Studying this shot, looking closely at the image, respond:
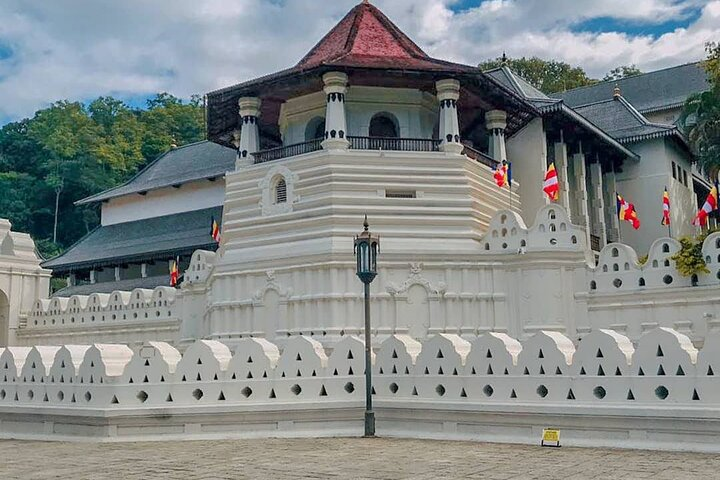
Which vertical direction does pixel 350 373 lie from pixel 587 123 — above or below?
below

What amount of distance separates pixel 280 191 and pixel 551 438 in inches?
559

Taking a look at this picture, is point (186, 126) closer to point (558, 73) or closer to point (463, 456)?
point (558, 73)

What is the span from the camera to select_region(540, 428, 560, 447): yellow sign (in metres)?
10.8

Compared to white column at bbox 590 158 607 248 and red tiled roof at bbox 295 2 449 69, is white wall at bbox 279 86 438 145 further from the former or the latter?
white column at bbox 590 158 607 248

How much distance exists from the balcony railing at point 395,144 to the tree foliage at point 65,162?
44944 mm

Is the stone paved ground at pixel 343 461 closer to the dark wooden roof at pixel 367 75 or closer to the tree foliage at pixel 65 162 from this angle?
the dark wooden roof at pixel 367 75

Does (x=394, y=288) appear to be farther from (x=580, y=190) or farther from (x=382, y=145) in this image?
(x=580, y=190)

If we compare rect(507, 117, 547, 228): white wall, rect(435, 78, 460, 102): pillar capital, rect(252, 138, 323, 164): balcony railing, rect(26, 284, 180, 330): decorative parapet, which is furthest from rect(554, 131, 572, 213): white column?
rect(26, 284, 180, 330): decorative parapet

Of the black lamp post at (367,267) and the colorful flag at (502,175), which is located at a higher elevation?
the colorful flag at (502,175)

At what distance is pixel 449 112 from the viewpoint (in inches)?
910

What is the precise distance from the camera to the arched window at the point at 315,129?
990 inches

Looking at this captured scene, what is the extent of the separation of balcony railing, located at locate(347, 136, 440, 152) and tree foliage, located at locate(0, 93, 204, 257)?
147 ft

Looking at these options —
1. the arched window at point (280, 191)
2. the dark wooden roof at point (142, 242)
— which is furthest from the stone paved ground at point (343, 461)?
the dark wooden roof at point (142, 242)

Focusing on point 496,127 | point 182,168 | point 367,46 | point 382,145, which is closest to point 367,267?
point 382,145
